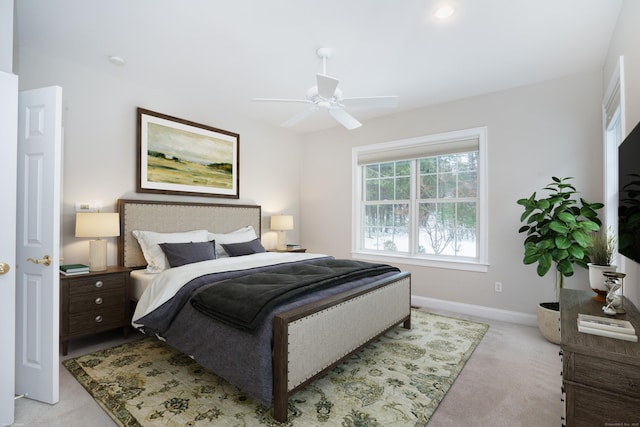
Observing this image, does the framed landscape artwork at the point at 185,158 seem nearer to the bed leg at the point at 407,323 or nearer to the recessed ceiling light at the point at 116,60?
the recessed ceiling light at the point at 116,60

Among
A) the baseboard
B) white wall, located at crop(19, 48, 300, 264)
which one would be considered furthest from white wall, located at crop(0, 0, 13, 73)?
the baseboard

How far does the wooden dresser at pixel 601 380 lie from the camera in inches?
47.9

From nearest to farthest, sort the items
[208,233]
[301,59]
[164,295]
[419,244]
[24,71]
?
[164,295] → [24,71] → [301,59] → [208,233] → [419,244]

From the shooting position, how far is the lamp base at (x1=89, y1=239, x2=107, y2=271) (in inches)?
117

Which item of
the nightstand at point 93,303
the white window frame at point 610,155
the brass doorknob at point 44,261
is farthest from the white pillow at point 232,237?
the white window frame at point 610,155

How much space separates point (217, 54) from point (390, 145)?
8.72ft

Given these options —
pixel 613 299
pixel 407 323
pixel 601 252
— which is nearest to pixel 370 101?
pixel 601 252

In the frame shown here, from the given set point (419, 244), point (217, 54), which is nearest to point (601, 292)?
point (419, 244)

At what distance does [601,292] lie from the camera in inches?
79.3

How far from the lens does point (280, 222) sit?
490cm

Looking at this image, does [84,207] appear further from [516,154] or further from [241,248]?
[516,154]

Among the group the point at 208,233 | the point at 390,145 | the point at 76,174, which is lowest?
the point at 208,233

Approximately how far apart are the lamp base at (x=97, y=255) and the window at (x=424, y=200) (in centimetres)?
334

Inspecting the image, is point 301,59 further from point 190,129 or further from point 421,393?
point 421,393
